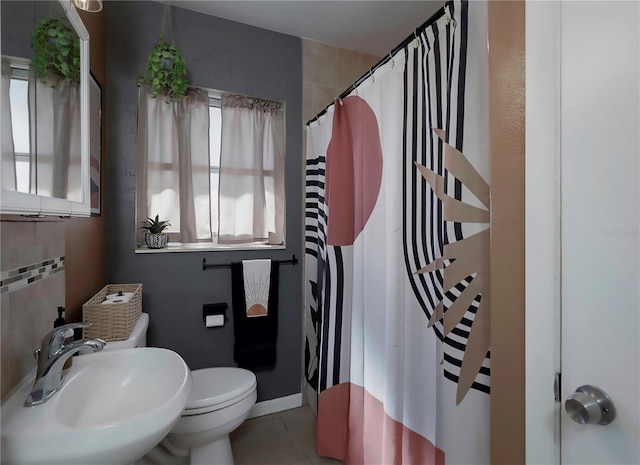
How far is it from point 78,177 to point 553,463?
1.63 m

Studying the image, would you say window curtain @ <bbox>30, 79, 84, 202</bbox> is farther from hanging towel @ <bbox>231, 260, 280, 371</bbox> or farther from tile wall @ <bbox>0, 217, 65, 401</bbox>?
hanging towel @ <bbox>231, 260, 280, 371</bbox>


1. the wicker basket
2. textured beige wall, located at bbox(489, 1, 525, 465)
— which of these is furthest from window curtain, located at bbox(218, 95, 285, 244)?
textured beige wall, located at bbox(489, 1, 525, 465)

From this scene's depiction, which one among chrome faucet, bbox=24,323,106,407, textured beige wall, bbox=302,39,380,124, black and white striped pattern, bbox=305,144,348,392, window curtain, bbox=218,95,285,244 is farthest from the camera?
textured beige wall, bbox=302,39,380,124

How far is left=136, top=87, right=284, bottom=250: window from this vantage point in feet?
6.14

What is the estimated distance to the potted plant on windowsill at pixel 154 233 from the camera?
5.98ft

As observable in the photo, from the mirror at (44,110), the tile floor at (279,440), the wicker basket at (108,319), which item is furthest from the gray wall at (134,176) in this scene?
the mirror at (44,110)

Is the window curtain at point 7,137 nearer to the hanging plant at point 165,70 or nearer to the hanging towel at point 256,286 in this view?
the hanging plant at point 165,70

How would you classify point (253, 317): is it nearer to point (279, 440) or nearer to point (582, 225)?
point (279, 440)

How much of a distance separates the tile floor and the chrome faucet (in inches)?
47.4

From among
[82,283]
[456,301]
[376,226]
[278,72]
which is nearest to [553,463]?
[456,301]

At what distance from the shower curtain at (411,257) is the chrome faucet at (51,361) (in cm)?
105

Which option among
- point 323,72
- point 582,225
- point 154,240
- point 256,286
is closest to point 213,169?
→ point 154,240

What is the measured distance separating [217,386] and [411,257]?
46.6 inches

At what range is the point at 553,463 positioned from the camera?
70 cm
